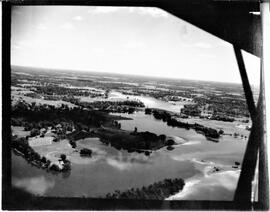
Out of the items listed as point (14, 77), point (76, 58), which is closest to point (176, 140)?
point (76, 58)

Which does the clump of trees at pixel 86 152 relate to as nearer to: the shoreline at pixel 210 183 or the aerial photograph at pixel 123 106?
the aerial photograph at pixel 123 106

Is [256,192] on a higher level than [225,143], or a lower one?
lower

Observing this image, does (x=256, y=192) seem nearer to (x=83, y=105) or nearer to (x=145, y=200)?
(x=145, y=200)

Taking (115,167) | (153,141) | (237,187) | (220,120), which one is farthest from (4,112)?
(237,187)

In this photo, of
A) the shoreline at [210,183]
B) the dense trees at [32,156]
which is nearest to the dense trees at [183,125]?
the shoreline at [210,183]

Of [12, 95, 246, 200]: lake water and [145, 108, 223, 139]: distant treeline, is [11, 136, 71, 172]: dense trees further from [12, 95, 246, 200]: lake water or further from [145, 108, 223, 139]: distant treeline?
[145, 108, 223, 139]: distant treeline

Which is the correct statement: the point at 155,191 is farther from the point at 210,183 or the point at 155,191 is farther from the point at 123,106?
the point at 123,106

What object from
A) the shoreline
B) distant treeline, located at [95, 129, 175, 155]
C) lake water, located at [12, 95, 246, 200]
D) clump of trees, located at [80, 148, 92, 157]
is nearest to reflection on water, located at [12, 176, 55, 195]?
lake water, located at [12, 95, 246, 200]

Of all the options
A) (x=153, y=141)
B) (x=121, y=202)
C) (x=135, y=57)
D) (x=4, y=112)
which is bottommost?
(x=121, y=202)
